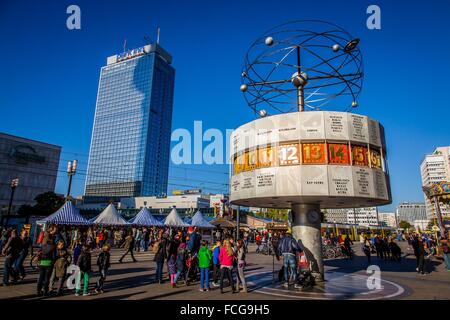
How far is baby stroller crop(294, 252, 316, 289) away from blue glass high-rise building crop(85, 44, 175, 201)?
510 ft

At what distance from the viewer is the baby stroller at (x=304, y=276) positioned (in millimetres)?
11664

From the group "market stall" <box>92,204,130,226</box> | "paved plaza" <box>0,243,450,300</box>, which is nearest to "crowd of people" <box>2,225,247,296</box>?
"paved plaza" <box>0,243,450,300</box>

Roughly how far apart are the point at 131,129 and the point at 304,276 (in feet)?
545

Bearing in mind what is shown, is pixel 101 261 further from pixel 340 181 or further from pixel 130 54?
pixel 130 54

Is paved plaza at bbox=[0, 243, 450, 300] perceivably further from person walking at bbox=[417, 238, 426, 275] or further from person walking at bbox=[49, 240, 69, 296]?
person walking at bbox=[417, 238, 426, 275]

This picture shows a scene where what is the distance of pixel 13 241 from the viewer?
11273 mm

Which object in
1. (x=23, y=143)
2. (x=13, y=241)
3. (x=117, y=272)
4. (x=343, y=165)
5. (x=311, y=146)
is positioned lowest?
(x=117, y=272)

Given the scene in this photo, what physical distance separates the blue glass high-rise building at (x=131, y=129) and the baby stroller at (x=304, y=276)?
15560 centimetres

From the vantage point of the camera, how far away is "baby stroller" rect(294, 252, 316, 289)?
11.7 m

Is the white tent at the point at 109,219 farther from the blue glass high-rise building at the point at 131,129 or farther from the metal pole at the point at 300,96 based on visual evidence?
the blue glass high-rise building at the point at 131,129

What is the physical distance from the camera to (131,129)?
165000 millimetres
